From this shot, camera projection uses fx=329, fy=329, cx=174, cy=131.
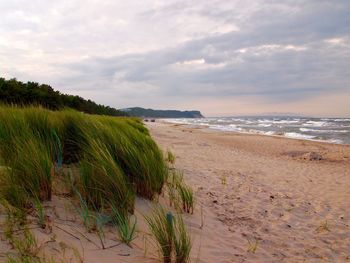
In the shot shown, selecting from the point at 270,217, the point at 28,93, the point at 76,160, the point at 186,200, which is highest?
the point at 28,93

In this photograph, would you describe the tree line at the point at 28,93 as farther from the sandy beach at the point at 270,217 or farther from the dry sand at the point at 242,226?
the dry sand at the point at 242,226

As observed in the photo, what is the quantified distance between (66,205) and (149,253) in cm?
107

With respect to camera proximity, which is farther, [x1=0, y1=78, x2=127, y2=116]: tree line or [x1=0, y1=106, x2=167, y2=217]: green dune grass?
[x1=0, y1=78, x2=127, y2=116]: tree line

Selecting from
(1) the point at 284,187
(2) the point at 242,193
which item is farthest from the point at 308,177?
(2) the point at 242,193

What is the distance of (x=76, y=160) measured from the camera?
4.82 metres

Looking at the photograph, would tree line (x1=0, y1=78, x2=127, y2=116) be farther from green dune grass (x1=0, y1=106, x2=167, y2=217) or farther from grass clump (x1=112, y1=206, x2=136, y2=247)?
grass clump (x1=112, y1=206, x2=136, y2=247)

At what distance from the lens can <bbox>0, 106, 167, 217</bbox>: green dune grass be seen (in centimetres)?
338

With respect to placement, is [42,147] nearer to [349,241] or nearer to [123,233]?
[123,233]

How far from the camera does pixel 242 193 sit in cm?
652

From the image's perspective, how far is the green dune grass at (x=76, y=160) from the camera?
3381 mm

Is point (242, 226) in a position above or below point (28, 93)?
below

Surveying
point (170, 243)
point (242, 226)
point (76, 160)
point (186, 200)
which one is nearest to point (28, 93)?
point (76, 160)

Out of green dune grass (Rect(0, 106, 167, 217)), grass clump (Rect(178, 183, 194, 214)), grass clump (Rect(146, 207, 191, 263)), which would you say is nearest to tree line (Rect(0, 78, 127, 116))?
green dune grass (Rect(0, 106, 167, 217))

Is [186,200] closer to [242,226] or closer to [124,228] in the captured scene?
[242,226]
